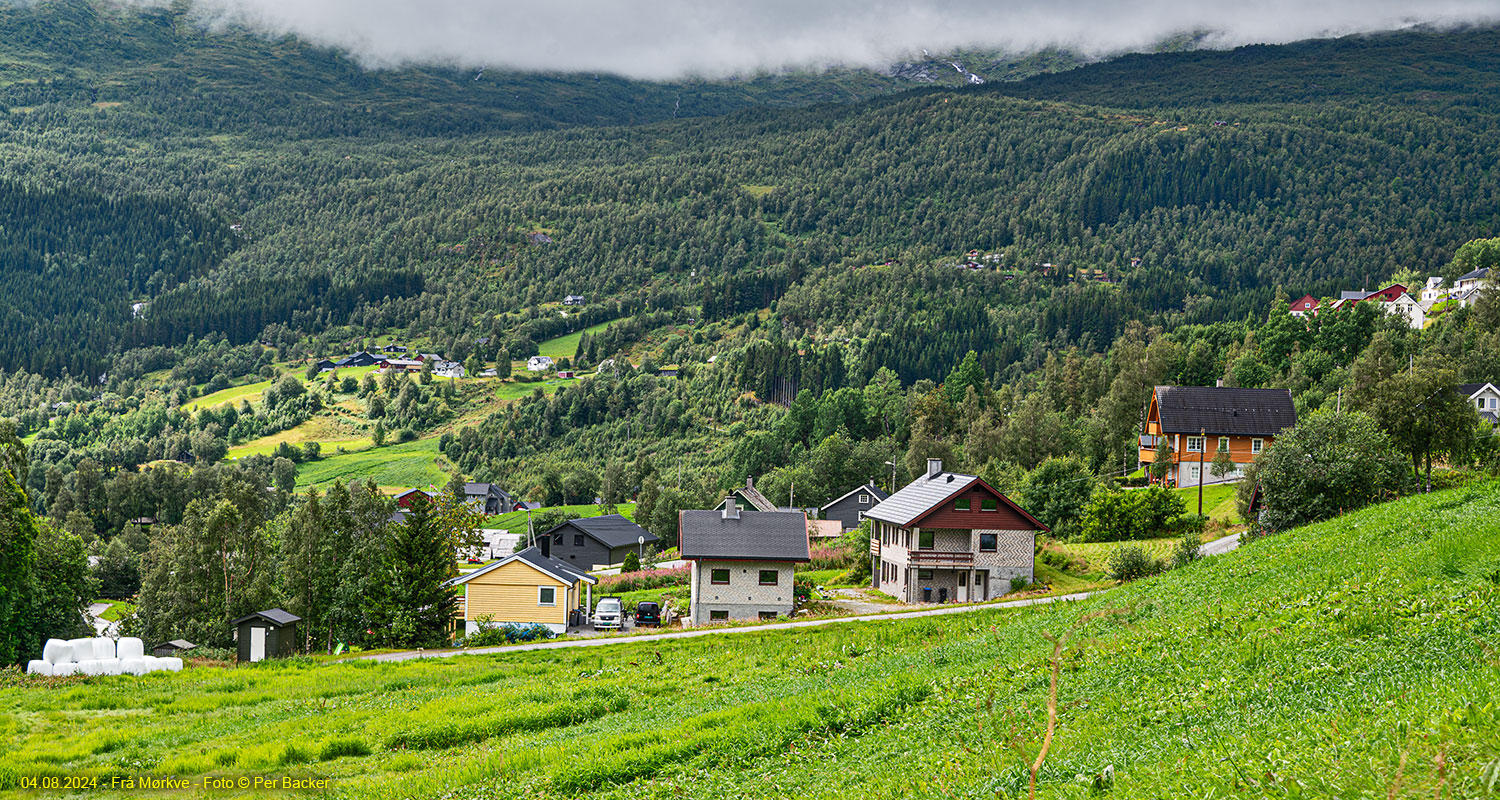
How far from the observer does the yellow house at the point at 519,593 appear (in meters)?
60.9

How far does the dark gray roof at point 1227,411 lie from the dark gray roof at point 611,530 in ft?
156

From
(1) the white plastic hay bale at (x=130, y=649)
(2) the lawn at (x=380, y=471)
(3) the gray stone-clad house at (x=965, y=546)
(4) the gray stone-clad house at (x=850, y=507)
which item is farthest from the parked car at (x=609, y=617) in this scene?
(2) the lawn at (x=380, y=471)

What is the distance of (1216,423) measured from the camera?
275 ft

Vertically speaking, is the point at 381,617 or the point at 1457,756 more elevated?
the point at 1457,756

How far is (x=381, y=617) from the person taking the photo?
48.5 m

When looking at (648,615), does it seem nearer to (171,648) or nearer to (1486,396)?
(171,648)

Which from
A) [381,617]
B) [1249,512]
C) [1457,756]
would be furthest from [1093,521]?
[1457,756]

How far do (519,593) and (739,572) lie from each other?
12289 millimetres

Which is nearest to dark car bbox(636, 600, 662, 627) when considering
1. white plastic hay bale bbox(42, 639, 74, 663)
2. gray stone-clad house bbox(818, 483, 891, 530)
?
white plastic hay bale bbox(42, 639, 74, 663)

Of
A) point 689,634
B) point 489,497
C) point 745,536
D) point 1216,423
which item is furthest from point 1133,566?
point 489,497

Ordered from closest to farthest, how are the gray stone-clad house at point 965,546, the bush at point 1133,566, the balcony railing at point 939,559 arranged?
the bush at point 1133,566
the balcony railing at point 939,559
the gray stone-clad house at point 965,546

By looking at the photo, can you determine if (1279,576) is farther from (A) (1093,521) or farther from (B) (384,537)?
(B) (384,537)

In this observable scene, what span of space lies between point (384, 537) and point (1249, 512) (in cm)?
4696

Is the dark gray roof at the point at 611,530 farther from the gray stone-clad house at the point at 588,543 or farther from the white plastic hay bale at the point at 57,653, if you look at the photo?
the white plastic hay bale at the point at 57,653
